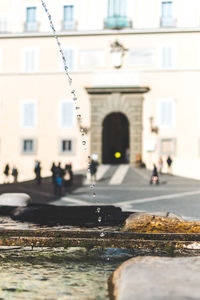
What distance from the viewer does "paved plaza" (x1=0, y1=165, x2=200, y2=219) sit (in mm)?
14741

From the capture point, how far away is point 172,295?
3.66m

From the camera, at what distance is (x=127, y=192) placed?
800 inches

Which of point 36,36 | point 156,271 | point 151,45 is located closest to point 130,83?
point 151,45

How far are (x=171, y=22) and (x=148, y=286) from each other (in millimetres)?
32579

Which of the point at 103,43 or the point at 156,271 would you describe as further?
the point at 103,43

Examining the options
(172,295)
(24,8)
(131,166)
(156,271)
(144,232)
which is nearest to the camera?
(172,295)

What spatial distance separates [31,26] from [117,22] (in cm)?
630

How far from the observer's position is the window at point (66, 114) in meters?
35.2

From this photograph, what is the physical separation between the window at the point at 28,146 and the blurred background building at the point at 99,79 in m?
0.07

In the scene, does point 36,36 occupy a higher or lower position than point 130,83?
higher

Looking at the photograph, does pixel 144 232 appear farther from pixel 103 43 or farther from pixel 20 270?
pixel 103 43

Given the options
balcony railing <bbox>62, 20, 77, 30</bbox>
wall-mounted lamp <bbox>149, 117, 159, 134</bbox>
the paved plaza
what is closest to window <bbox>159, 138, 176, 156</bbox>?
wall-mounted lamp <bbox>149, 117, 159, 134</bbox>

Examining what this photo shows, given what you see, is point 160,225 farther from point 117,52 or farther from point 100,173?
point 117,52

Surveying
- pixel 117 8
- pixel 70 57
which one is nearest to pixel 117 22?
pixel 117 8
